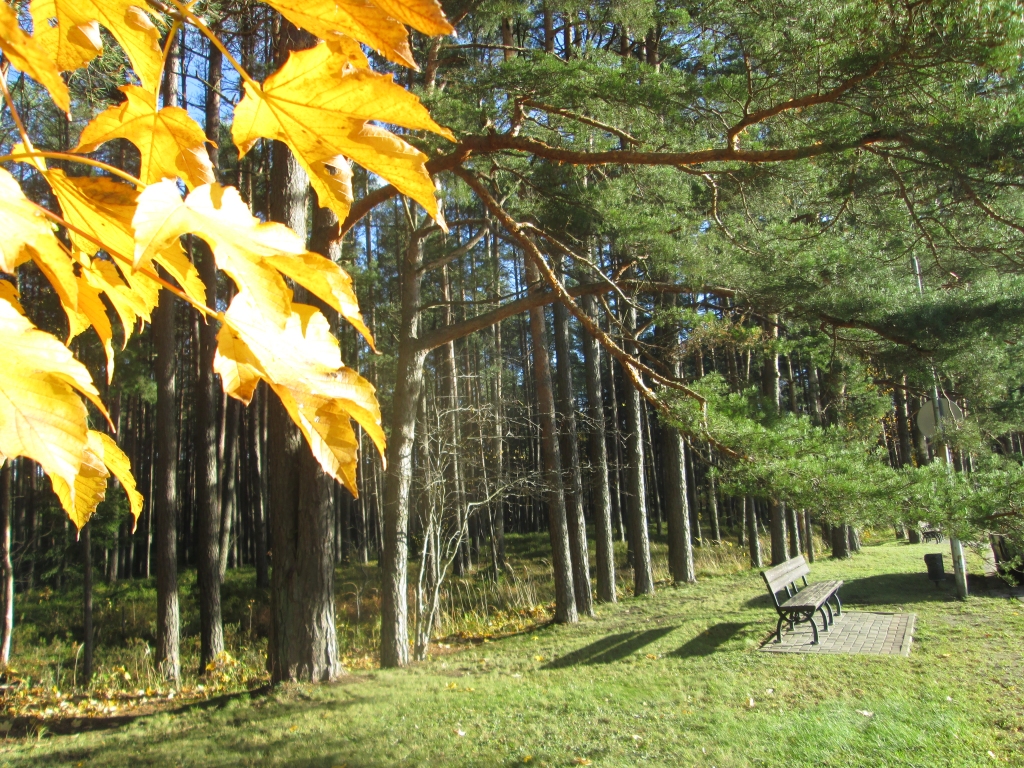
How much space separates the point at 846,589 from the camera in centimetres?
1231

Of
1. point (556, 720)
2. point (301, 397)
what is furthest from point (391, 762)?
point (301, 397)

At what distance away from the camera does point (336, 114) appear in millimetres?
555

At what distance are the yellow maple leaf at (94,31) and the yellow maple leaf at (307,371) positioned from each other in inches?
12.3

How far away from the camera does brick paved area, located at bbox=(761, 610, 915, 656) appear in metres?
8.00

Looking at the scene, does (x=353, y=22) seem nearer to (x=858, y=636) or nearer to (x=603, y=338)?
(x=603, y=338)

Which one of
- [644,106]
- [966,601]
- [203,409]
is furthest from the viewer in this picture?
[203,409]

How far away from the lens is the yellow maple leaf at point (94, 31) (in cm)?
60

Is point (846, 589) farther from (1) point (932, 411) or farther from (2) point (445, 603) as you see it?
(2) point (445, 603)

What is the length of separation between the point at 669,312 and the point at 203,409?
8.04 m

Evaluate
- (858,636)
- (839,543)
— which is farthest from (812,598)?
(839,543)

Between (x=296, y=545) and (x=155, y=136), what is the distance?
697 centimetres

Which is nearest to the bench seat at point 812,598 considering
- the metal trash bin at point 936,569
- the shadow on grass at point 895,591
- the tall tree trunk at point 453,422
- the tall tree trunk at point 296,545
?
the shadow on grass at point 895,591

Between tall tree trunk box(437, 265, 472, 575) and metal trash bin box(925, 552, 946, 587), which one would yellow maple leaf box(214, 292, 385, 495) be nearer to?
tall tree trunk box(437, 265, 472, 575)

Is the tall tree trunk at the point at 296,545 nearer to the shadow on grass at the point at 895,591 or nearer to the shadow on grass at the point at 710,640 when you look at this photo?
the shadow on grass at the point at 710,640
